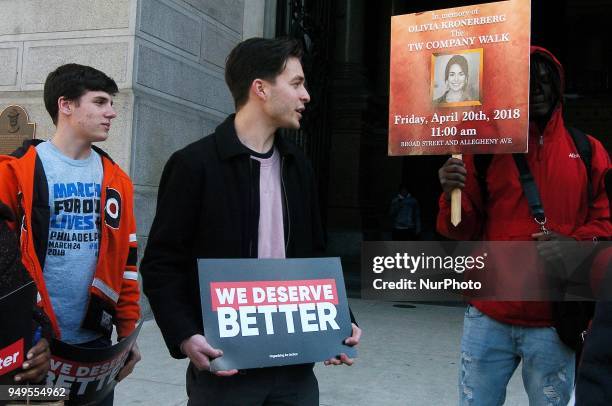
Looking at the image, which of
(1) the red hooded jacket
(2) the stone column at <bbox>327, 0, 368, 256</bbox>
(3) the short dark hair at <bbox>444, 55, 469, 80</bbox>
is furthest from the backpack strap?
(2) the stone column at <bbox>327, 0, 368, 256</bbox>

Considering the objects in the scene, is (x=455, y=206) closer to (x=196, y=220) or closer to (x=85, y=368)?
(x=196, y=220)

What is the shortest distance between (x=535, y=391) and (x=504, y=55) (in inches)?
52.9

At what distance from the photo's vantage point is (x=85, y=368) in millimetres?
2227

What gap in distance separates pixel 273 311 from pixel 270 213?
35cm

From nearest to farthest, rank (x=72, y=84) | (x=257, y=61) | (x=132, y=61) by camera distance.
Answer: (x=257, y=61), (x=72, y=84), (x=132, y=61)

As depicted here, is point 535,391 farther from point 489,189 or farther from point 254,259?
point 254,259

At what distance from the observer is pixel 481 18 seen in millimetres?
2488

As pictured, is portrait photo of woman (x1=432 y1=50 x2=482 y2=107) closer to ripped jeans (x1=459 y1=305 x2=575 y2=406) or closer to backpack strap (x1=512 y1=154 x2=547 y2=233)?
backpack strap (x1=512 y1=154 x2=547 y2=233)

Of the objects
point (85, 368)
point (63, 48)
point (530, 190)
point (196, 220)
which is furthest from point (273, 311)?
point (63, 48)

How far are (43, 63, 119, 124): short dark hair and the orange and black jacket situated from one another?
0.26m

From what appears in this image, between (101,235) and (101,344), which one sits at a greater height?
(101,235)

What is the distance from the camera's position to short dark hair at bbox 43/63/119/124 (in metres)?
2.90

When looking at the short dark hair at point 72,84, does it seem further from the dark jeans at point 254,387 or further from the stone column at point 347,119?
the stone column at point 347,119

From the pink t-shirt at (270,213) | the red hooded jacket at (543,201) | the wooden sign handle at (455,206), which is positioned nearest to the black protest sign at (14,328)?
the pink t-shirt at (270,213)
